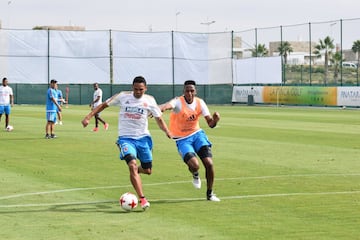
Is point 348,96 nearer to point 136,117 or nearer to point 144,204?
point 136,117

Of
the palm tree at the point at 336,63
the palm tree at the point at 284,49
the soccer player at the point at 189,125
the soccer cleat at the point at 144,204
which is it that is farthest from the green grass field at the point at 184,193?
the palm tree at the point at 284,49

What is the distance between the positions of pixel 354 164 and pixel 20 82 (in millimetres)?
50127

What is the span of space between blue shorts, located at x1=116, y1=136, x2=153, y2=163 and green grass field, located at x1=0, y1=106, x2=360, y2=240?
75 centimetres

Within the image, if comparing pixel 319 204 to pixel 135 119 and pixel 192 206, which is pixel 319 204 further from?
pixel 135 119

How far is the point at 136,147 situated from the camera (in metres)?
13.1

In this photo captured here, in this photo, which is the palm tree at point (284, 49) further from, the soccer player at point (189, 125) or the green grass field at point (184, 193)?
the soccer player at point (189, 125)

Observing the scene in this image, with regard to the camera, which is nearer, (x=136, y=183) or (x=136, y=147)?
(x=136, y=183)

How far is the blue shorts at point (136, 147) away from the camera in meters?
12.8

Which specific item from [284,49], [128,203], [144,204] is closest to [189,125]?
[144,204]

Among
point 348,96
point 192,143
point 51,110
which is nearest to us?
point 192,143

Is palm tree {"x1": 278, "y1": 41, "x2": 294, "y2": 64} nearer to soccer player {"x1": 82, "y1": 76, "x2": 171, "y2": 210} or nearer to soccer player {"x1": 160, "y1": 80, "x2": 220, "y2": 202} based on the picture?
soccer player {"x1": 160, "y1": 80, "x2": 220, "y2": 202}

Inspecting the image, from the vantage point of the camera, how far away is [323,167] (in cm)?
1822

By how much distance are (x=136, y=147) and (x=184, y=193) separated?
5.27 feet

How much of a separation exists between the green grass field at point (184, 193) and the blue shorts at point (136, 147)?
2.45 feet
